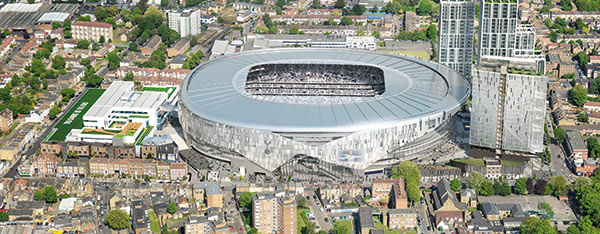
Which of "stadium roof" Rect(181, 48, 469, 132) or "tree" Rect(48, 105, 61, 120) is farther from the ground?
"stadium roof" Rect(181, 48, 469, 132)

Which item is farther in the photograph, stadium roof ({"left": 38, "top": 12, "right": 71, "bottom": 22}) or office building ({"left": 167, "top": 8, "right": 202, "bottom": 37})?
stadium roof ({"left": 38, "top": 12, "right": 71, "bottom": 22})

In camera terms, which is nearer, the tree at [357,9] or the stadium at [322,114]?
the stadium at [322,114]

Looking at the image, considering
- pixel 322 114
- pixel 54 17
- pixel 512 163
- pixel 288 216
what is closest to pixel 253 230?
pixel 288 216

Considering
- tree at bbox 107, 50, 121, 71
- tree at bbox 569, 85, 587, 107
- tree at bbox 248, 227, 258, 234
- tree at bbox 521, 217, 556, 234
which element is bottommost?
tree at bbox 248, 227, 258, 234

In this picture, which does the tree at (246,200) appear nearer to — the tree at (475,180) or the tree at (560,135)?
the tree at (475,180)

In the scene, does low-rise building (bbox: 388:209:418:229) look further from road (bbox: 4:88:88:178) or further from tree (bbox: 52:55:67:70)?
tree (bbox: 52:55:67:70)

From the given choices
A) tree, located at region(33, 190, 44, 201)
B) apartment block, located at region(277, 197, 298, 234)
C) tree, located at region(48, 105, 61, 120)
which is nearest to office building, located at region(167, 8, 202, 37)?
tree, located at region(48, 105, 61, 120)

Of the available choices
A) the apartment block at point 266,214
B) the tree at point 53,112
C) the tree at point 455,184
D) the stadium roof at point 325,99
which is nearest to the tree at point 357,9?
the stadium roof at point 325,99
